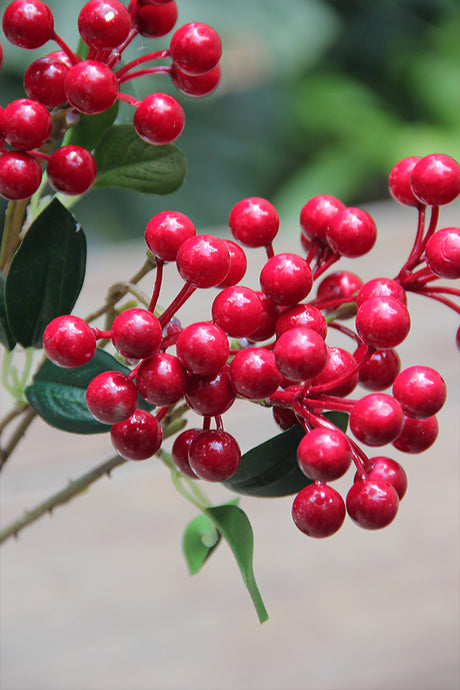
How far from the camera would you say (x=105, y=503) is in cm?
53

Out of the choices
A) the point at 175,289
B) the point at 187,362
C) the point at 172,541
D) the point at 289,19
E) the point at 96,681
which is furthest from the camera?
the point at 289,19

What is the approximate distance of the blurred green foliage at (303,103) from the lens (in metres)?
1.30

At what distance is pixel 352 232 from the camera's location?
0.23m

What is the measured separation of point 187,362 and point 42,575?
32cm

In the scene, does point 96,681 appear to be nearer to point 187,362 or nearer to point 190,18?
point 187,362

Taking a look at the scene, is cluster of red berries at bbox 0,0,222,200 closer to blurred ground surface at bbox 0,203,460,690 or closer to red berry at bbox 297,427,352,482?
red berry at bbox 297,427,352,482

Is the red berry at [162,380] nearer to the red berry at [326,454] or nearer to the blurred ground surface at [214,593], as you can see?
the red berry at [326,454]

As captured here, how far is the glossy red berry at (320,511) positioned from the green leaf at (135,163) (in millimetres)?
131

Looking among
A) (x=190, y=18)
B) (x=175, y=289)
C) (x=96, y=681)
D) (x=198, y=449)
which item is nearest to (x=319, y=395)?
(x=198, y=449)

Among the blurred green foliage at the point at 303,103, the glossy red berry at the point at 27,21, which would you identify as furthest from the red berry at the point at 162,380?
the blurred green foliage at the point at 303,103

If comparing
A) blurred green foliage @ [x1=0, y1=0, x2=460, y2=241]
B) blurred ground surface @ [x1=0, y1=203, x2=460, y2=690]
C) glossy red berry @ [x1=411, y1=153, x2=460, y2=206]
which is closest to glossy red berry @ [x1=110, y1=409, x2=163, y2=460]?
glossy red berry @ [x1=411, y1=153, x2=460, y2=206]

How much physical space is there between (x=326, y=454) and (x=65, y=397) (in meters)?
0.09

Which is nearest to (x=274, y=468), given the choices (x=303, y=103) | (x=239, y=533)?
(x=239, y=533)

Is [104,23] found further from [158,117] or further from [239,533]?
[239,533]
